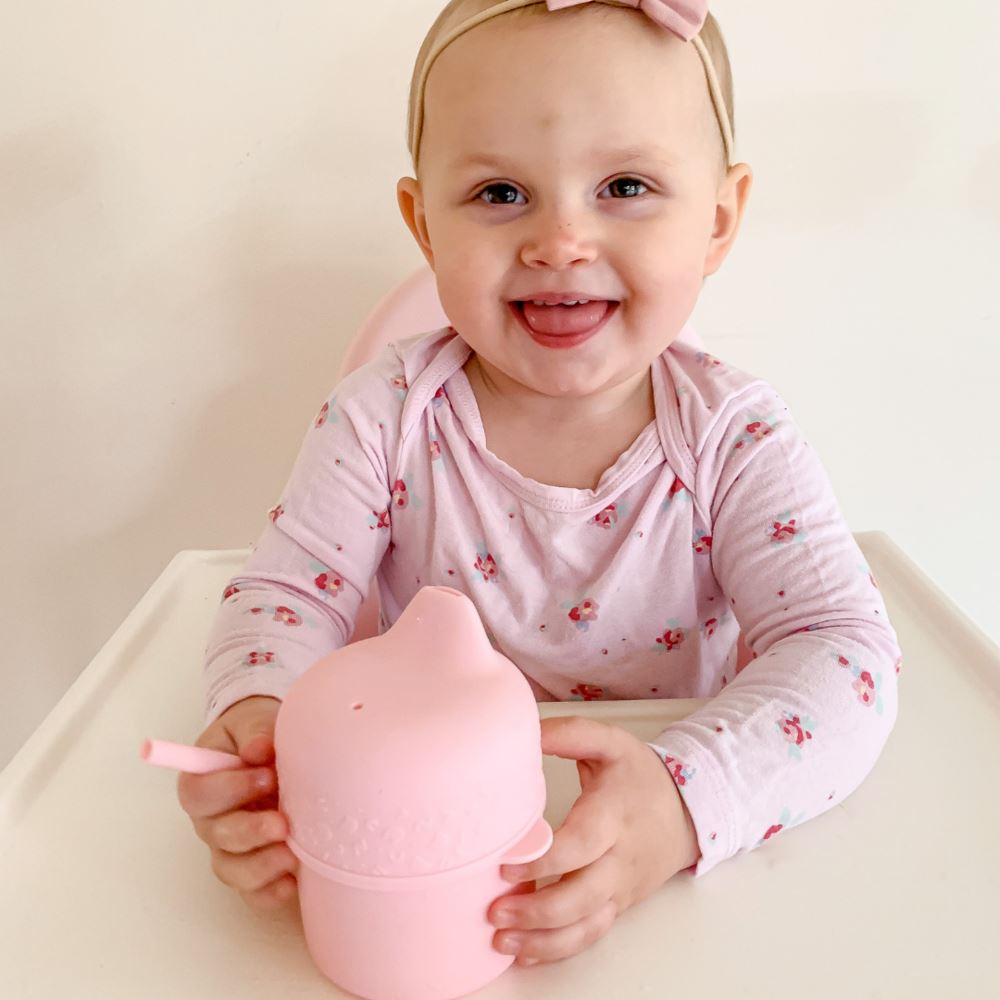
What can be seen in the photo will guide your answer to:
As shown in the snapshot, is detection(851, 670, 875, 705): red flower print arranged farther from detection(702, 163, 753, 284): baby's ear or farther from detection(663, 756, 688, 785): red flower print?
detection(702, 163, 753, 284): baby's ear

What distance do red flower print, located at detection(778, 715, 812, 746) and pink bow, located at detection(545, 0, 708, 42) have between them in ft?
1.28

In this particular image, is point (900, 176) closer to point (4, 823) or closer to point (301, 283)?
point (301, 283)

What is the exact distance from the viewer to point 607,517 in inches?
27.1

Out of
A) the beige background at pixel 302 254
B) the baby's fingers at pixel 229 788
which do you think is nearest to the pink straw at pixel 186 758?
the baby's fingers at pixel 229 788

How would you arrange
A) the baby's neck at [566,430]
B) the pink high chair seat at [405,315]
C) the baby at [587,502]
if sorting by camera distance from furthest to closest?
the pink high chair seat at [405,315] → the baby's neck at [566,430] → the baby at [587,502]

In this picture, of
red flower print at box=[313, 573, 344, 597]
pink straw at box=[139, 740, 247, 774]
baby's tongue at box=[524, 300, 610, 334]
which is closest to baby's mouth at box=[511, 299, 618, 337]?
baby's tongue at box=[524, 300, 610, 334]

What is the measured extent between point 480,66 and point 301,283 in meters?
0.43

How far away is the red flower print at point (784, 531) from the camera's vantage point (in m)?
0.63

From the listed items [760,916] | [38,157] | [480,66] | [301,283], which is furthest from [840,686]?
[38,157]

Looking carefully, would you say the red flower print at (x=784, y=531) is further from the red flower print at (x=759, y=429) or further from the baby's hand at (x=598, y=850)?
the baby's hand at (x=598, y=850)

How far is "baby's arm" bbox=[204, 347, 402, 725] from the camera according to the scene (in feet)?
1.99

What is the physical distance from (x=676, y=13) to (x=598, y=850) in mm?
455

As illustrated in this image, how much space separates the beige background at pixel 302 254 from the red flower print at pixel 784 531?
15.8 inches

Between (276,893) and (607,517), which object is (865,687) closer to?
(607,517)
